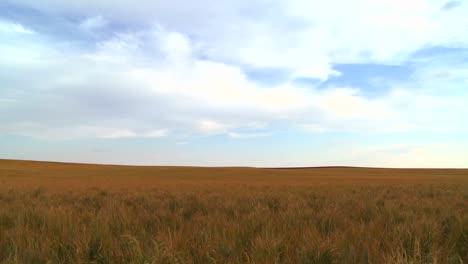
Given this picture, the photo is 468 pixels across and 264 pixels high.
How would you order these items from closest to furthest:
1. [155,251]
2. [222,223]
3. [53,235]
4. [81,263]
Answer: [81,263], [155,251], [53,235], [222,223]

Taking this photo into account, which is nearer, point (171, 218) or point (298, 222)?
point (298, 222)

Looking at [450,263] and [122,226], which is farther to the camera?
[122,226]

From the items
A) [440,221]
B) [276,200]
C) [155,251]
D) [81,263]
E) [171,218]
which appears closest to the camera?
[81,263]

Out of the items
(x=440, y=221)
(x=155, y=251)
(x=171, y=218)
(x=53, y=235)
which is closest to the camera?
(x=155, y=251)

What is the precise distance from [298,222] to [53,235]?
9.08 ft

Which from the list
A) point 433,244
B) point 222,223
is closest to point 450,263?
point 433,244

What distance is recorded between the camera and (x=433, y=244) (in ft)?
10.6

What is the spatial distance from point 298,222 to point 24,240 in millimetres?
2962

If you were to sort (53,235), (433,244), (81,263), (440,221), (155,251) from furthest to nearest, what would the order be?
1. (440,221)
2. (53,235)
3. (433,244)
4. (155,251)
5. (81,263)

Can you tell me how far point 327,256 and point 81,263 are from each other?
1.97 meters

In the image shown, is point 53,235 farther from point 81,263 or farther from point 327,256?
point 327,256

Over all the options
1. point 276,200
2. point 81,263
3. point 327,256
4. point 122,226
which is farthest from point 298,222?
point 276,200

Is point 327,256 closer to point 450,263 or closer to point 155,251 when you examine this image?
point 450,263

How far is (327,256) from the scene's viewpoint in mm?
2816
